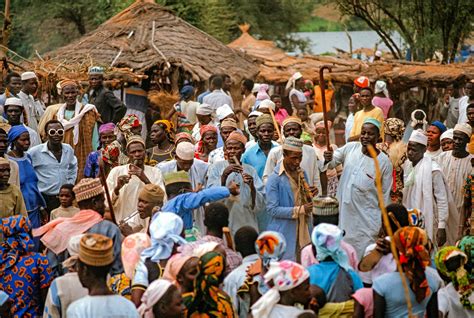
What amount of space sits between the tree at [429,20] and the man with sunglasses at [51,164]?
15.6 m

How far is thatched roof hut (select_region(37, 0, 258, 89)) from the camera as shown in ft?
64.4

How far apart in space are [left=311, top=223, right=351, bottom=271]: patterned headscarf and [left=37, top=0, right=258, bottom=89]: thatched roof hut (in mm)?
11363

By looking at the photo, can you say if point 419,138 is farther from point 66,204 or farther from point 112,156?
point 66,204

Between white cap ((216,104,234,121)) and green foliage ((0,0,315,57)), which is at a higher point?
white cap ((216,104,234,121))

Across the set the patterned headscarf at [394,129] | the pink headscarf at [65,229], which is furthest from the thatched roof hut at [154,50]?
the pink headscarf at [65,229]

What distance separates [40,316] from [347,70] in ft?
55.0

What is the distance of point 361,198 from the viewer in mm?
10594

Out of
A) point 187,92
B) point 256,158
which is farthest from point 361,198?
point 187,92

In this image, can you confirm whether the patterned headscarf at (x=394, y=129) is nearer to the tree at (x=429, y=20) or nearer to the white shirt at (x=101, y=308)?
the white shirt at (x=101, y=308)

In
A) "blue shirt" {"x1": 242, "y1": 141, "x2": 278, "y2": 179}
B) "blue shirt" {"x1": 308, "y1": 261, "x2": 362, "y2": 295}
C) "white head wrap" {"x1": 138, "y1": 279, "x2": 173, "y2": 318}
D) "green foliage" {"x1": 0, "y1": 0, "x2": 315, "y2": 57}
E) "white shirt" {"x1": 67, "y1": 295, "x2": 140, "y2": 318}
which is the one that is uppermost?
"white head wrap" {"x1": 138, "y1": 279, "x2": 173, "y2": 318}

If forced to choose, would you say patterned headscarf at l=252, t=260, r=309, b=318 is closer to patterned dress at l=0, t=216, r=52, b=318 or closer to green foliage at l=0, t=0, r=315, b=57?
patterned dress at l=0, t=216, r=52, b=318

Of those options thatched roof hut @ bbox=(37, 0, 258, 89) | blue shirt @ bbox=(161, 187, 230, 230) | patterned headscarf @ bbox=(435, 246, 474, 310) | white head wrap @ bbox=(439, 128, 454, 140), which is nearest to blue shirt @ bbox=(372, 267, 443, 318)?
patterned headscarf @ bbox=(435, 246, 474, 310)

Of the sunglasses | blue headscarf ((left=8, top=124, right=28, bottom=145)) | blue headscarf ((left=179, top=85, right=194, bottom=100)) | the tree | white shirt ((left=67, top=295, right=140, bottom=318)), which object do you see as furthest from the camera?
the tree

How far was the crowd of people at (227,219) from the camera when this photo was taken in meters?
7.10
